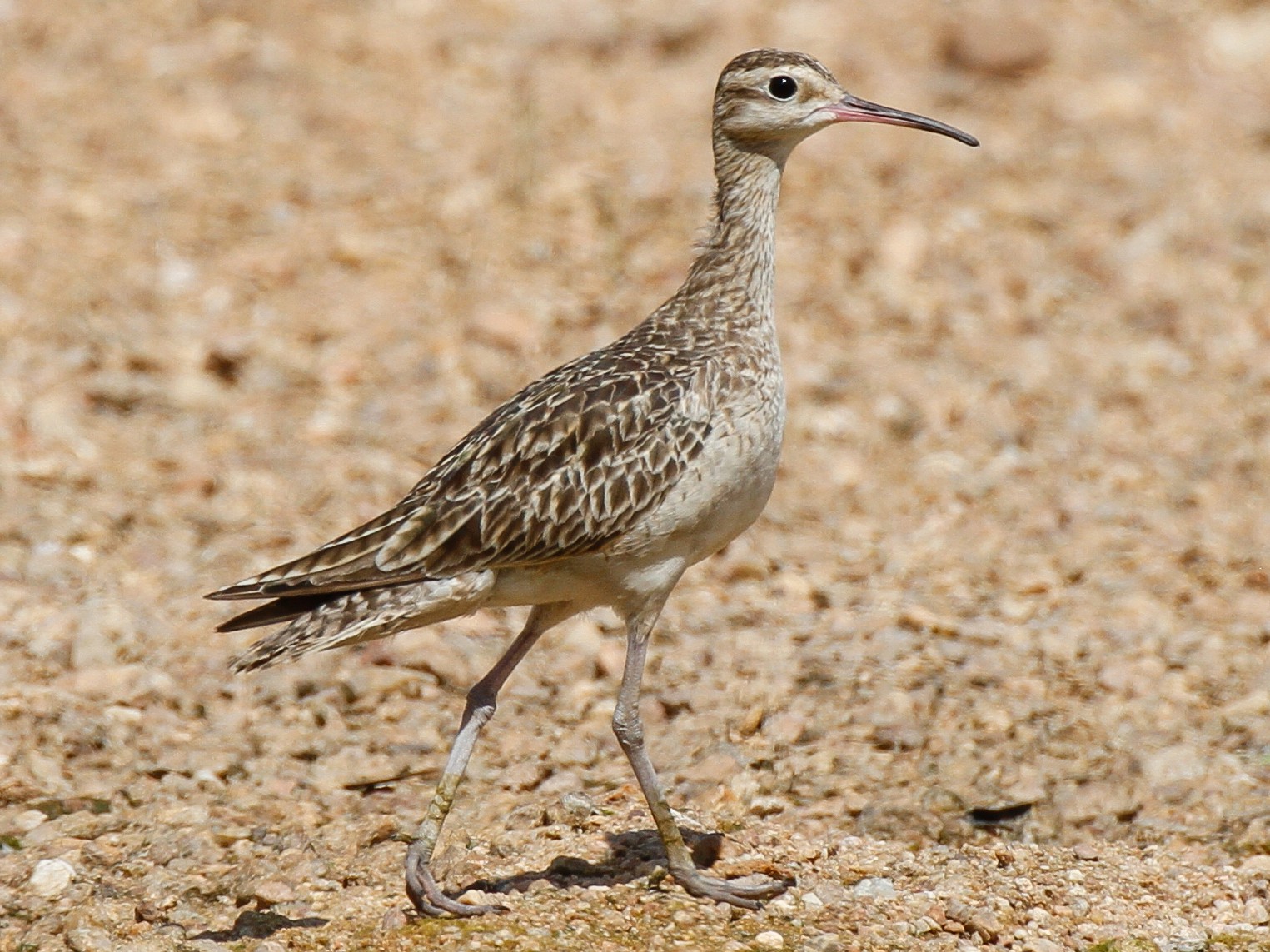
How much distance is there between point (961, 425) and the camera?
11836 millimetres

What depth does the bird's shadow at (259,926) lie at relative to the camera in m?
6.78

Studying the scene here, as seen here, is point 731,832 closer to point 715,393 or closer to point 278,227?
point 715,393

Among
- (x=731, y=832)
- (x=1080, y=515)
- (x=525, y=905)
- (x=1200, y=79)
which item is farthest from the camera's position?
(x=1200, y=79)

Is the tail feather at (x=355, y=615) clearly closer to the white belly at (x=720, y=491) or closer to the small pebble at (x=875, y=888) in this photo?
the white belly at (x=720, y=491)

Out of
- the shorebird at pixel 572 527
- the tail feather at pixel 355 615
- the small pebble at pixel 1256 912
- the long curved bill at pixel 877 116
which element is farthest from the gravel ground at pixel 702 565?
the long curved bill at pixel 877 116

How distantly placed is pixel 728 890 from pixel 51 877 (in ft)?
8.52

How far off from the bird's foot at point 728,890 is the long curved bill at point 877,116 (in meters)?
3.10

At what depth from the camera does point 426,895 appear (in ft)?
22.4

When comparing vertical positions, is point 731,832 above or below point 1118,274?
A: below

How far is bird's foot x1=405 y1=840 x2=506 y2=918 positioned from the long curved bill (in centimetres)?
342

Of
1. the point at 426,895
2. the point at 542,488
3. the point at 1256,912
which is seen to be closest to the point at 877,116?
the point at 542,488

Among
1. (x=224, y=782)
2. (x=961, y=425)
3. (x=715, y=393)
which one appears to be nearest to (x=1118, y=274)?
(x=961, y=425)

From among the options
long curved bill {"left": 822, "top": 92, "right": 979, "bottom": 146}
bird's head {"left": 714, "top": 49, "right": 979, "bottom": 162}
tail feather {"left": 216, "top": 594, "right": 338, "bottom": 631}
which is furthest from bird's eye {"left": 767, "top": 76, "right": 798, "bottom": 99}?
tail feather {"left": 216, "top": 594, "right": 338, "bottom": 631}

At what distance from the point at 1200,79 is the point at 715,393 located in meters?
10.5
